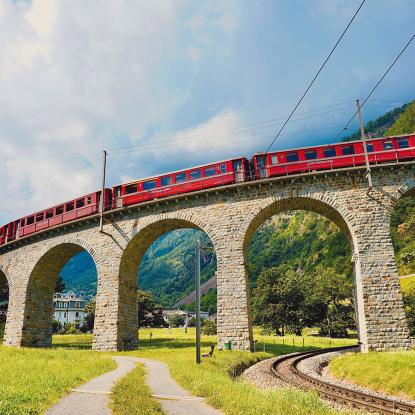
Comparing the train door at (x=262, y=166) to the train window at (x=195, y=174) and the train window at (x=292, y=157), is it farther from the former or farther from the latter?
the train window at (x=195, y=174)

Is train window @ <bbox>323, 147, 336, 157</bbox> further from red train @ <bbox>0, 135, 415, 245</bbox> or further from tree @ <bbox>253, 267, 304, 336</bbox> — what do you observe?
tree @ <bbox>253, 267, 304, 336</bbox>

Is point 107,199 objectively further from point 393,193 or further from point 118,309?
point 393,193

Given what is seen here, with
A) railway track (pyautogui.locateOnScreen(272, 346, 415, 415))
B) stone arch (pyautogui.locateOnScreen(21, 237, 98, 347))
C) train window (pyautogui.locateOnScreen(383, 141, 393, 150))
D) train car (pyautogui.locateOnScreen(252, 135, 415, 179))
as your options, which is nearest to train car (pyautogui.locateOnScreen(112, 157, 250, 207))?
train car (pyautogui.locateOnScreen(252, 135, 415, 179))

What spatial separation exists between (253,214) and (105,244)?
12.5 metres

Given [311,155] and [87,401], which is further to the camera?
[311,155]

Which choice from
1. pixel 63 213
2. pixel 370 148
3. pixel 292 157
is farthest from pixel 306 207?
pixel 63 213

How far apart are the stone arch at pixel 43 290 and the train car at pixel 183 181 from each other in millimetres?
5922

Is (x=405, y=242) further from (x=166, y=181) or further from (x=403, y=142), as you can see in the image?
(x=166, y=181)

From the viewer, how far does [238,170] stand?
86.7 ft

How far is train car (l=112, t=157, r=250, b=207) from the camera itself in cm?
Result: 2647

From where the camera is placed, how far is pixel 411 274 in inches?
3221

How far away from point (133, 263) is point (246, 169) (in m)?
12.1

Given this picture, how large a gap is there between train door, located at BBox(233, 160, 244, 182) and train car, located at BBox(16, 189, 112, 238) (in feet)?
37.2

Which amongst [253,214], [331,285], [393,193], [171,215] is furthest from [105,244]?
[331,285]
